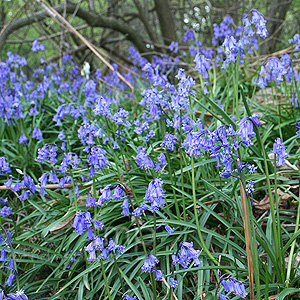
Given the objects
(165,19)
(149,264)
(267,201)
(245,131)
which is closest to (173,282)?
(149,264)

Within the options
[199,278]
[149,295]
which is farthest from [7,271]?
[199,278]

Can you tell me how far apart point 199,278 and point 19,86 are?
12.8 ft

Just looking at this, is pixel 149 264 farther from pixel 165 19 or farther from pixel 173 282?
pixel 165 19

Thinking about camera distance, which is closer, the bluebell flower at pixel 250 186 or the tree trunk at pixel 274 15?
the bluebell flower at pixel 250 186

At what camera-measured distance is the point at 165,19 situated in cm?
759

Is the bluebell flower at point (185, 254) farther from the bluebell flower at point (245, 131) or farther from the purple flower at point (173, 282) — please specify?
the bluebell flower at point (245, 131)

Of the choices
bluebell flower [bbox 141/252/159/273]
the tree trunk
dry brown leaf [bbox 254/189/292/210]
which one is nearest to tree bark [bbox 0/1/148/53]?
the tree trunk

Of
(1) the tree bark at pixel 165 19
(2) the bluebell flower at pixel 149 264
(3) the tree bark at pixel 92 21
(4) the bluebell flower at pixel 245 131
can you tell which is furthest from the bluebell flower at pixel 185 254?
(1) the tree bark at pixel 165 19

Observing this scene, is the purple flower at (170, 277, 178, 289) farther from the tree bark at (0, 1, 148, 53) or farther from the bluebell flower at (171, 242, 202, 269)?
the tree bark at (0, 1, 148, 53)

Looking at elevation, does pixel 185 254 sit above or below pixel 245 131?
below

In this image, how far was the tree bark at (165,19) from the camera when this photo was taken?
7469 millimetres

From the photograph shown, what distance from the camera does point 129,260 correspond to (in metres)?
2.44

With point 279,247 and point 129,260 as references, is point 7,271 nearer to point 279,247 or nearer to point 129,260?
point 129,260

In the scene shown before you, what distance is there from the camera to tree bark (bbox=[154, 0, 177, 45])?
24.5ft
